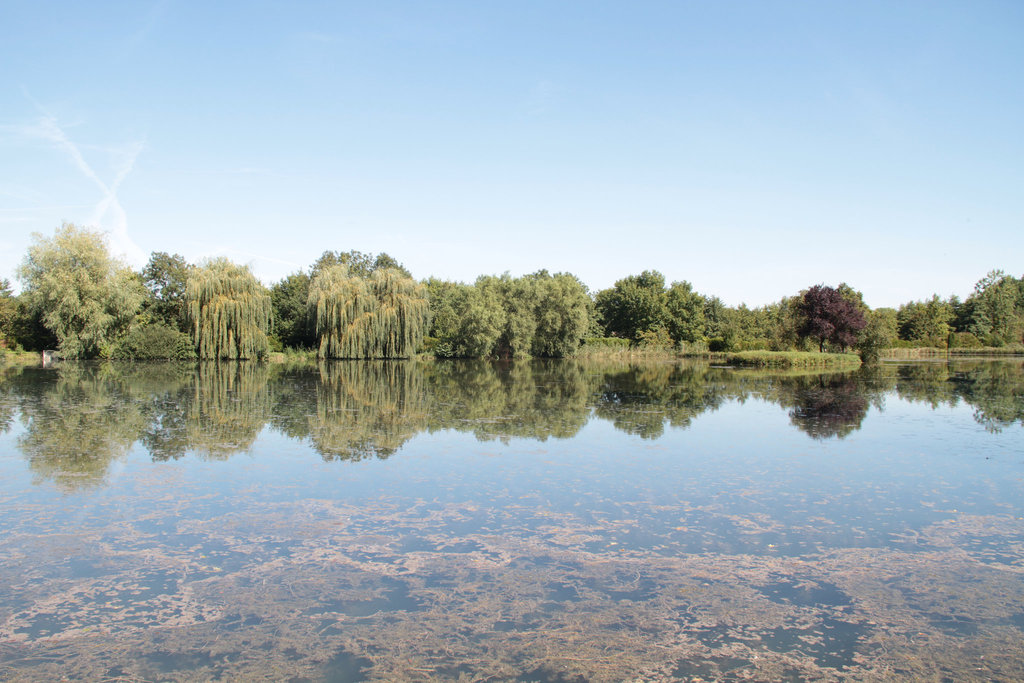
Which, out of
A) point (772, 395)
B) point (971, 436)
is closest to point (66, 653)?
point (971, 436)

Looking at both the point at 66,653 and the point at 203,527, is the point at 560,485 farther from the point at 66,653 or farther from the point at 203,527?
the point at 66,653

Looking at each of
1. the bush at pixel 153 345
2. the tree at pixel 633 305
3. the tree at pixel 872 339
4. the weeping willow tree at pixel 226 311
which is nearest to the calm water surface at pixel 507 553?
the weeping willow tree at pixel 226 311

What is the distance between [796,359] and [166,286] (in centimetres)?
4111

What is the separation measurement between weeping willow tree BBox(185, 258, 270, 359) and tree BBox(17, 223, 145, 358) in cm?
435

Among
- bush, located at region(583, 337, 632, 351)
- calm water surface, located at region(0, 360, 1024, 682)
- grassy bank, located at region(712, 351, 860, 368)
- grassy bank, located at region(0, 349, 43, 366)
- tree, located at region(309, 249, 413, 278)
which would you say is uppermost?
tree, located at region(309, 249, 413, 278)

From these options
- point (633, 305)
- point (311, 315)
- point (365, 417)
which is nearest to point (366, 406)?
point (365, 417)

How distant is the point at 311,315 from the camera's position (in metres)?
39.5

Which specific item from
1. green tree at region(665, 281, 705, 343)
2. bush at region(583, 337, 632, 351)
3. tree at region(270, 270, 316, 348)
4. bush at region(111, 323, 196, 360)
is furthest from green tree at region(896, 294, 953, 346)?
bush at region(111, 323, 196, 360)

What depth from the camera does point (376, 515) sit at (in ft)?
21.5

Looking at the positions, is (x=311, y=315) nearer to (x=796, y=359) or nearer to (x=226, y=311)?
(x=226, y=311)

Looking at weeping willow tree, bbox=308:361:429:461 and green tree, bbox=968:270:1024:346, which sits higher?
green tree, bbox=968:270:1024:346

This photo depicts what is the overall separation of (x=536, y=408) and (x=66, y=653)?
12.1 m

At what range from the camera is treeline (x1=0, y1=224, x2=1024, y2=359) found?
3566 cm

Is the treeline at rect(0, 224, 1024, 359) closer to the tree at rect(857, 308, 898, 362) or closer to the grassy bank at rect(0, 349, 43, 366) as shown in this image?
the tree at rect(857, 308, 898, 362)
